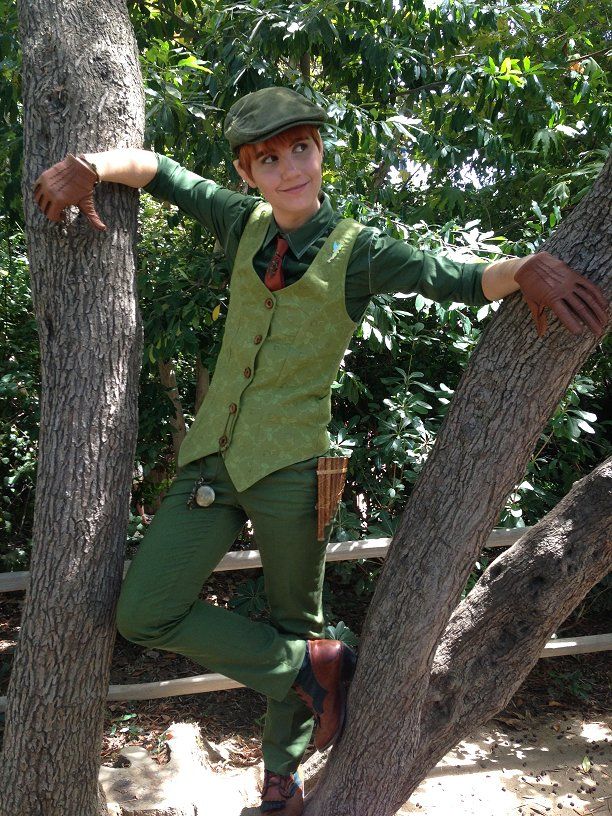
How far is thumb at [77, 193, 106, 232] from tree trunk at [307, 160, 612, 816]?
40.2 inches

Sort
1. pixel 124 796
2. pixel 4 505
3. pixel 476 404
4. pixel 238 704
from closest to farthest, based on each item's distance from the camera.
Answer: pixel 476 404 → pixel 124 796 → pixel 238 704 → pixel 4 505

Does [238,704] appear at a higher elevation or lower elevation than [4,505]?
lower

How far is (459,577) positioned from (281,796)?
90 centimetres

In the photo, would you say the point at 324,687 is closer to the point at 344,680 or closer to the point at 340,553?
the point at 344,680

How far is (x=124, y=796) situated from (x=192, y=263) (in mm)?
2123

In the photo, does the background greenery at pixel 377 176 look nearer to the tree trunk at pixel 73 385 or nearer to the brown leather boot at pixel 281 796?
the tree trunk at pixel 73 385

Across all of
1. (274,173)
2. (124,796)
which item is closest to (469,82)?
(274,173)

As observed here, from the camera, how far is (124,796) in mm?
3107

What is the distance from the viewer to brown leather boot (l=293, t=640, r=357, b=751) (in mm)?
2301

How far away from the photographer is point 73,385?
85.0 inches

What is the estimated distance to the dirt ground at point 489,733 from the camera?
3.57m

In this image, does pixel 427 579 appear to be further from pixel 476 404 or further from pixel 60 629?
pixel 60 629

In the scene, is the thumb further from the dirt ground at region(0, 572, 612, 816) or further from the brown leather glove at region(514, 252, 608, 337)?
the dirt ground at region(0, 572, 612, 816)

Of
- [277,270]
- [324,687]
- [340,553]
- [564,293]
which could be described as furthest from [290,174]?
[340,553]
